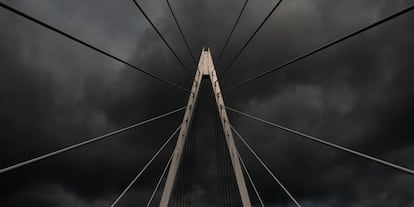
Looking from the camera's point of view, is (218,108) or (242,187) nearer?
(242,187)

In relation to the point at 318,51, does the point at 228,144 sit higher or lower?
lower

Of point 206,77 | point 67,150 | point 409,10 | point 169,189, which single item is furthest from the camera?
point 206,77

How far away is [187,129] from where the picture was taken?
53.5 ft

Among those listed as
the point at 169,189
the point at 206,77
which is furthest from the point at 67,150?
the point at 206,77

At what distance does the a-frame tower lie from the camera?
1474 cm

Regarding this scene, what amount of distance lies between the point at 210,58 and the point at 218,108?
3661mm

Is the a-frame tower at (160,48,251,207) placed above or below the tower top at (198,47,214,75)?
below

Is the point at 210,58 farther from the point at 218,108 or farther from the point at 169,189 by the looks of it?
the point at 169,189

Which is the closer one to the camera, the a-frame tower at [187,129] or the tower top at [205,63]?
the a-frame tower at [187,129]

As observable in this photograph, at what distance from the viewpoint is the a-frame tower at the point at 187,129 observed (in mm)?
14742

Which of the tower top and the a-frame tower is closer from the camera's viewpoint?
the a-frame tower

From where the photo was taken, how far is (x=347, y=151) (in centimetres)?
727

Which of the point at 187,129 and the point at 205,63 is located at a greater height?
the point at 205,63

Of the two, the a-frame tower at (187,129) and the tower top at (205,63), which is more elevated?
the tower top at (205,63)
